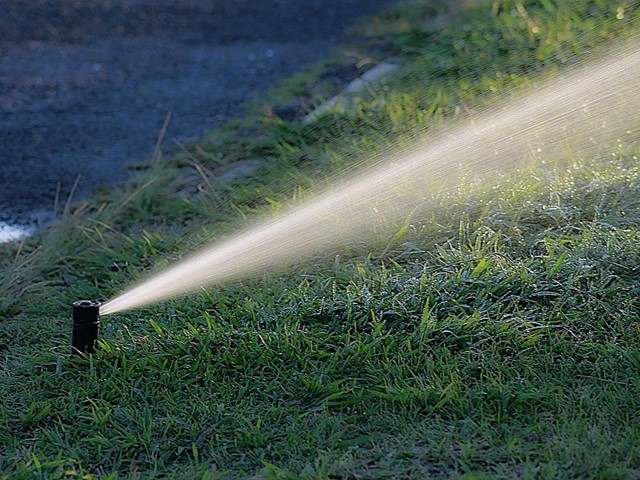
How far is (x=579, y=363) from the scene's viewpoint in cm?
268

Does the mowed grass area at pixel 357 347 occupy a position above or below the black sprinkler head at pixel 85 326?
below

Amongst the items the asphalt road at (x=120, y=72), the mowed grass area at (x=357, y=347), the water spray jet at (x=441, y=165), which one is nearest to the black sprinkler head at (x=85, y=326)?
the mowed grass area at (x=357, y=347)

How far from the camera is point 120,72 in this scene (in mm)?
7035

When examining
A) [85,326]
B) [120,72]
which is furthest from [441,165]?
[120,72]

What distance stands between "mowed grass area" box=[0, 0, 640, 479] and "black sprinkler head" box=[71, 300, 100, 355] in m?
0.04

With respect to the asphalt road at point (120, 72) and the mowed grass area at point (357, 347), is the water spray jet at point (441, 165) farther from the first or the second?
the asphalt road at point (120, 72)

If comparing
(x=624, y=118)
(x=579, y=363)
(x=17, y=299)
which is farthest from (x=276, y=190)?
(x=579, y=363)

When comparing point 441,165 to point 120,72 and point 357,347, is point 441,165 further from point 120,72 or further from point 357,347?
point 120,72

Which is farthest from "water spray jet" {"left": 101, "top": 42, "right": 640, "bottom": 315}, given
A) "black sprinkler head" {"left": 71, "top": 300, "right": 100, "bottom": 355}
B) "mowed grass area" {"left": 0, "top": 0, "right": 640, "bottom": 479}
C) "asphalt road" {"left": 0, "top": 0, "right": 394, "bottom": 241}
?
"asphalt road" {"left": 0, "top": 0, "right": 394, "bottom": 241}

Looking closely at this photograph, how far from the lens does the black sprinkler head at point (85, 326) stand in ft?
9.15

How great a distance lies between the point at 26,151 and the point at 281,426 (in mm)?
3409

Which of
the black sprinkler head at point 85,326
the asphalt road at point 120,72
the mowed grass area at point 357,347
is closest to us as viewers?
the mowed grass area at point 357,347

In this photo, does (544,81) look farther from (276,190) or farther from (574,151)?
(276,190)

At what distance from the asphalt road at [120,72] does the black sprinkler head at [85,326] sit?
154 cm
